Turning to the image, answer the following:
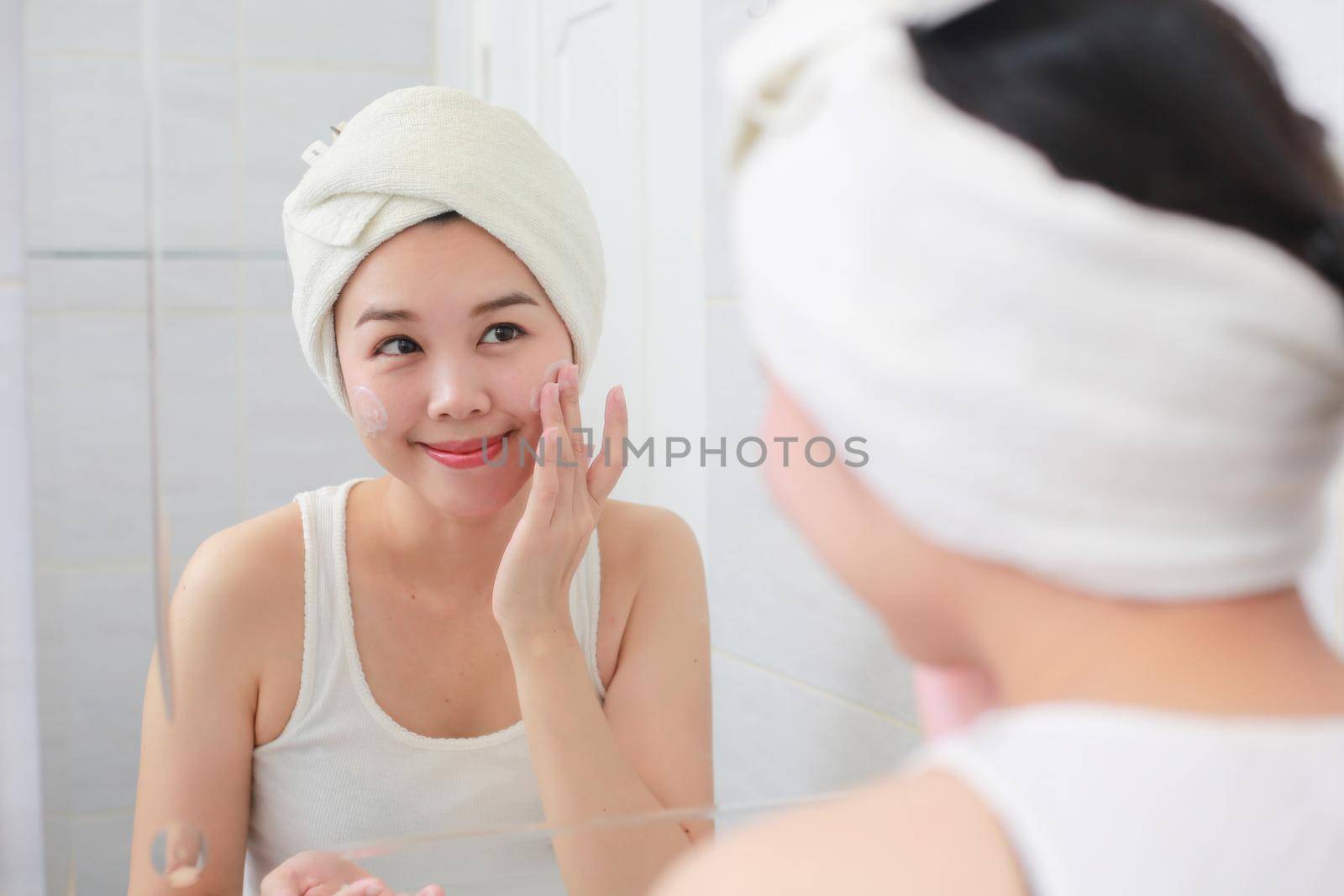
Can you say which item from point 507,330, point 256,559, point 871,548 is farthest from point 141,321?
point 871,548

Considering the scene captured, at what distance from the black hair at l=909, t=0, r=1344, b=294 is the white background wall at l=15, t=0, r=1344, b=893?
40cm

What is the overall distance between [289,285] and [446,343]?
0.43ft

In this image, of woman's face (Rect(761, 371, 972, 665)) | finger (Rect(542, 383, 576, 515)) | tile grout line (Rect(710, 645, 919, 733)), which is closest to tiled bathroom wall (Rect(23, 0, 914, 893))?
tile grout line (Rect(710, 645, 919, 733))

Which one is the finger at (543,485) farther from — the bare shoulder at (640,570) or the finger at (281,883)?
the finger at (281,883)

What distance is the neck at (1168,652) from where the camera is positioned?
0.27m

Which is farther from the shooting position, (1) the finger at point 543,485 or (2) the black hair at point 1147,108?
(1) the finger at point 543,485

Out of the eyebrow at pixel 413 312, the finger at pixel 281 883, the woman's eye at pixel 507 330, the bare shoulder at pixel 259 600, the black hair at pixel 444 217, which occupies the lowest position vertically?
the finger at pixel 281 883

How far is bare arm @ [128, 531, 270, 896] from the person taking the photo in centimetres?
Answer: 68

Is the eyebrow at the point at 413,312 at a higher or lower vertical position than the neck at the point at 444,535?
higher

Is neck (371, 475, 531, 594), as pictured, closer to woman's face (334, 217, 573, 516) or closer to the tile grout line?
woman's face (334, 217, 573, 516)

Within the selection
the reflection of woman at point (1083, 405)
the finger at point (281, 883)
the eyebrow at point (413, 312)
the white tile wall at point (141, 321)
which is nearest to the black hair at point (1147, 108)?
the reflection of woman at point (1083, 405)

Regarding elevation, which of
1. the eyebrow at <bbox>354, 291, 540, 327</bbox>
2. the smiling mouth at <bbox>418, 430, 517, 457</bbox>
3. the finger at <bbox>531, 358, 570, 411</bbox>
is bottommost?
the smiling mouth at <bbox>418, 430, 517, 457</bbox>

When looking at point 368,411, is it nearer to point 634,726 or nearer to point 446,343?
point 446,343

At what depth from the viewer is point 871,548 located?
0.31 metres
